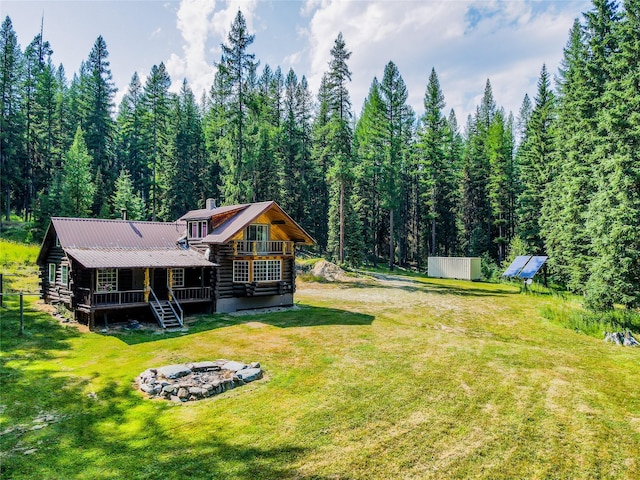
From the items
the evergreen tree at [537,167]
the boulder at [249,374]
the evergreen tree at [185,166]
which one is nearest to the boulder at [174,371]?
the boulder at [249,374]

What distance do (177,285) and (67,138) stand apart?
130ft

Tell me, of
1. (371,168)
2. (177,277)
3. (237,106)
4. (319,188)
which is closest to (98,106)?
(237,106)

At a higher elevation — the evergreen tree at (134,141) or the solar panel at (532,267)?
the evergreen tree at (134,141)

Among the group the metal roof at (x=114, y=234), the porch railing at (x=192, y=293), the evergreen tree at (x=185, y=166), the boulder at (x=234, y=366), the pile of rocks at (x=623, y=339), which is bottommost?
the pile of rocks at (x=623, y=339)

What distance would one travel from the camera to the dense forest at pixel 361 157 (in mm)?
22188

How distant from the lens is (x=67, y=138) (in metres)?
50.4

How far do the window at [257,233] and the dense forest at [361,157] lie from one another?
13233 mm

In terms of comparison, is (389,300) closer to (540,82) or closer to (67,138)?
(540,82)

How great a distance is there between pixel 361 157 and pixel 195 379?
42.4 meters

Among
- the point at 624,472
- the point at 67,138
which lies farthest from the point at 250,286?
the point at 67,138

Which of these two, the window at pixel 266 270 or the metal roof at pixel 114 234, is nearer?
the metal roof at pixel 114 234

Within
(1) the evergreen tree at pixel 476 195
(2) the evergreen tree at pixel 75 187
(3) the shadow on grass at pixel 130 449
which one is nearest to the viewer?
(3) the shadow on grass at pixel 130 449

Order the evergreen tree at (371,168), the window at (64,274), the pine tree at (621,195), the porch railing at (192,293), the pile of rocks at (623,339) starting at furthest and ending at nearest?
1. the evergreen tree at (371,168)
2. the porch railing at (192,293)
3. the window at (64,274)
4. the pine tree at (621,195)
5. the pile of rocks at (623,339)

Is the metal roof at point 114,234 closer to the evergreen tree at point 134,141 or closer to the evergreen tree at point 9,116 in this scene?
the evergreen tree at point 9,116
